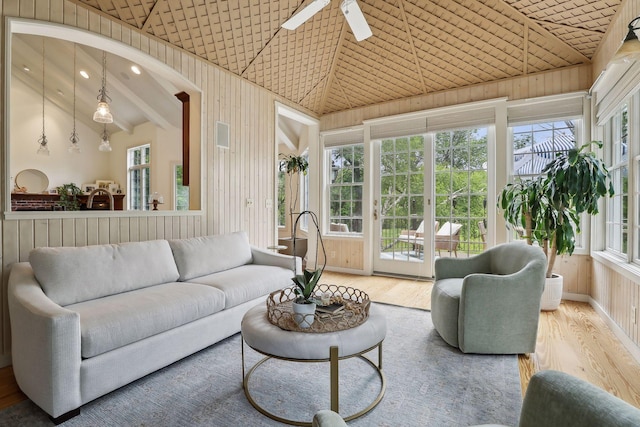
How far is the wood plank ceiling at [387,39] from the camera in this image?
3.14 meters

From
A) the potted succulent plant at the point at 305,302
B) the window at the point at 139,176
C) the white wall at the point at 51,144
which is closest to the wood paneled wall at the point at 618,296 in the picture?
the potted succulent plant at the point at 305,302

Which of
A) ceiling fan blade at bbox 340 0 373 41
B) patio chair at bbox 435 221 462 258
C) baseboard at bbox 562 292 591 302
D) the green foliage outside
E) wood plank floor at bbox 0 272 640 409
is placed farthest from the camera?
patio chair at bbox 435 221 462 258

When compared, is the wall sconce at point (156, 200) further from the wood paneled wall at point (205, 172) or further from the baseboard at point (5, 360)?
the baseboard at point (5, 360)

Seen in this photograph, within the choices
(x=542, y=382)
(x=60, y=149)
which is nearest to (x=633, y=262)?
(x=542, y=382)

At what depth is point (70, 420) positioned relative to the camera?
5.50 feet

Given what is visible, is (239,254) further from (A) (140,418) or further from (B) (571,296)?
(B) (571,296)

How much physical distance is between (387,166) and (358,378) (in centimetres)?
362

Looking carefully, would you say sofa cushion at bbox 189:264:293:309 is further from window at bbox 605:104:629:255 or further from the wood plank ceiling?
window at bbox 605:104:629:255

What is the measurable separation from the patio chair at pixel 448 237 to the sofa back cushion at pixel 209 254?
270 centimetres

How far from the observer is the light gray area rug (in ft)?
5.51

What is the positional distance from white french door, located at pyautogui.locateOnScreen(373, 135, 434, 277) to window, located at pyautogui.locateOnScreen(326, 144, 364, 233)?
31 centimetres

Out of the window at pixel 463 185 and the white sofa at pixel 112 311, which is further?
the window at pixel 463 185

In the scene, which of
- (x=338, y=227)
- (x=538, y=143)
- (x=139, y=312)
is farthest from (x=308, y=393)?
(x=538, y=143)

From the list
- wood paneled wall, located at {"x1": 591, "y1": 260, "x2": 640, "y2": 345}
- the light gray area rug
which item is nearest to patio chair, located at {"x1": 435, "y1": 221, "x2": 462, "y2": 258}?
wood paneled wall, located at {"x1": 591, "y1": 260, "x2": 640, "y2": 345}
